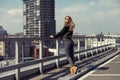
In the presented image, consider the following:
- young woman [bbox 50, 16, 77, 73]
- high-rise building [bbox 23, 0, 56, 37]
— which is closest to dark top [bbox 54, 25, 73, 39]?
young woman [bbox 50, 16, 77, 73]

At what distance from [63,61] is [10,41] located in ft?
20.2

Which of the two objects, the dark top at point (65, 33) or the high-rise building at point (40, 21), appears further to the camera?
the high-rise building at point (40, 21)

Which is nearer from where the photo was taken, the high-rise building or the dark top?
the dark top

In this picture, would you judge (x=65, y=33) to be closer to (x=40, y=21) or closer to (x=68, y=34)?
(x=68, y=34)

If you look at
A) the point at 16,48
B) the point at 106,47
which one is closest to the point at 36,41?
the point at 16,48

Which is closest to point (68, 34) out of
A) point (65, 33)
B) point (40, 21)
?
point (65, 33)

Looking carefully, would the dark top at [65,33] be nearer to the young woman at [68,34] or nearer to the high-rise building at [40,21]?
the young woman at [68,34]

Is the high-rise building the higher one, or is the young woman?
the high-rise building

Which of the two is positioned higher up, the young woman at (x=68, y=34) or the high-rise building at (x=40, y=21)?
the high-rise building at (x=40, y=21)

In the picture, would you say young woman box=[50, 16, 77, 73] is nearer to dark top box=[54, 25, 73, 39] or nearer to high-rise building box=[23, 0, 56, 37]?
dark top box=[54, 25, 73, 39]

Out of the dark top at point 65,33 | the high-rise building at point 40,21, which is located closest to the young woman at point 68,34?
the dark top at point 65,33

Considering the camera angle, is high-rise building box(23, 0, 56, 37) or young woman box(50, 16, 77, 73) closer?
young woman box(50, 16, 77, 73)

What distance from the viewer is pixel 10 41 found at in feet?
29.7

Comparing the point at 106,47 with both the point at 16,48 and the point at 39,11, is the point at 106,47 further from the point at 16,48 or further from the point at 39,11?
the point at 39,11
